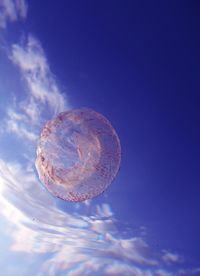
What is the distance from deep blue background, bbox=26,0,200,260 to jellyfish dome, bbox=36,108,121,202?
1.91m

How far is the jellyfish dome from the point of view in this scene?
18.2 ft

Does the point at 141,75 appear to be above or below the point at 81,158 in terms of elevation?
above

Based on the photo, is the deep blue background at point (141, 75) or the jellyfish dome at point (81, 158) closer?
the jellyfish dome at point (81, 158)

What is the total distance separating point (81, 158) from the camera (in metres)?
5.88

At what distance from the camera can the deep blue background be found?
6371 millimetres

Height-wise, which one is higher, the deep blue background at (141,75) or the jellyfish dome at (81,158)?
the deep blue background at (141,75)

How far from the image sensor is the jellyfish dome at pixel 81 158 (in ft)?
18.2

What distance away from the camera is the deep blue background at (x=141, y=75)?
637 cm

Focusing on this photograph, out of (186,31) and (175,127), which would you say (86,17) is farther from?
(175,127)

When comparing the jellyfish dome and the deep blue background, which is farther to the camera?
the deep blue background

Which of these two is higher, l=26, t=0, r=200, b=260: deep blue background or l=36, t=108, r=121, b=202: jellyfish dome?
l=26, t=0, r=200, b=260: deep blue background

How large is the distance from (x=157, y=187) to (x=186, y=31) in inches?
190

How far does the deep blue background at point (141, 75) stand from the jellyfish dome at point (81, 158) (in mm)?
1911

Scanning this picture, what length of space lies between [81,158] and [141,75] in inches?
96.3
